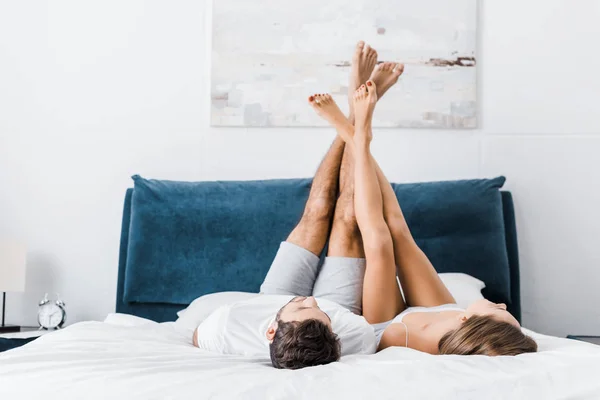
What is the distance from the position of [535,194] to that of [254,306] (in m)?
1.86

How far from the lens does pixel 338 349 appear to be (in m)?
1.83

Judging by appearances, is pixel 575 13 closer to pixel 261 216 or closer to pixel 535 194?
pixel 535 194

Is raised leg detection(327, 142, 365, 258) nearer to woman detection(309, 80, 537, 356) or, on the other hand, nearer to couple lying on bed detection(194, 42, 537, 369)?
couple lying on bed detection(194, 42, 537, 369)

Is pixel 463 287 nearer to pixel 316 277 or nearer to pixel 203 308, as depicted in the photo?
pixel 316 277

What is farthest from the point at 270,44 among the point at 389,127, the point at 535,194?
the point at 535,194

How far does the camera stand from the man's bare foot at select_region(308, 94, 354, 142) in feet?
8.96

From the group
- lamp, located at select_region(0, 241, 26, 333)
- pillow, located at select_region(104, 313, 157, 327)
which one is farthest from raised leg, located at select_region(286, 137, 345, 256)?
lamp, located at select_region(0, 241, 26, 333)

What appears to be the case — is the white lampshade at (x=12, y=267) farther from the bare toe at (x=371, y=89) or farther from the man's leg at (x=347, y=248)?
the bare toe at (x=371, y=89)

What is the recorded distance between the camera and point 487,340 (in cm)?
184

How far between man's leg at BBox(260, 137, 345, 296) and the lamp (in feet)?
4.13

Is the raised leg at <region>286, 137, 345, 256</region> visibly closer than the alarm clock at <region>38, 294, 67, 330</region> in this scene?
Yes

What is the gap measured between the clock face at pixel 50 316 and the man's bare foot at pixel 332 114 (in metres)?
1.58

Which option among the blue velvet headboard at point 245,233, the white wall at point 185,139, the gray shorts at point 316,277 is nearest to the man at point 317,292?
the gray shorts at point 316,277

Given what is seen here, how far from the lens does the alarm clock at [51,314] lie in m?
3.29
